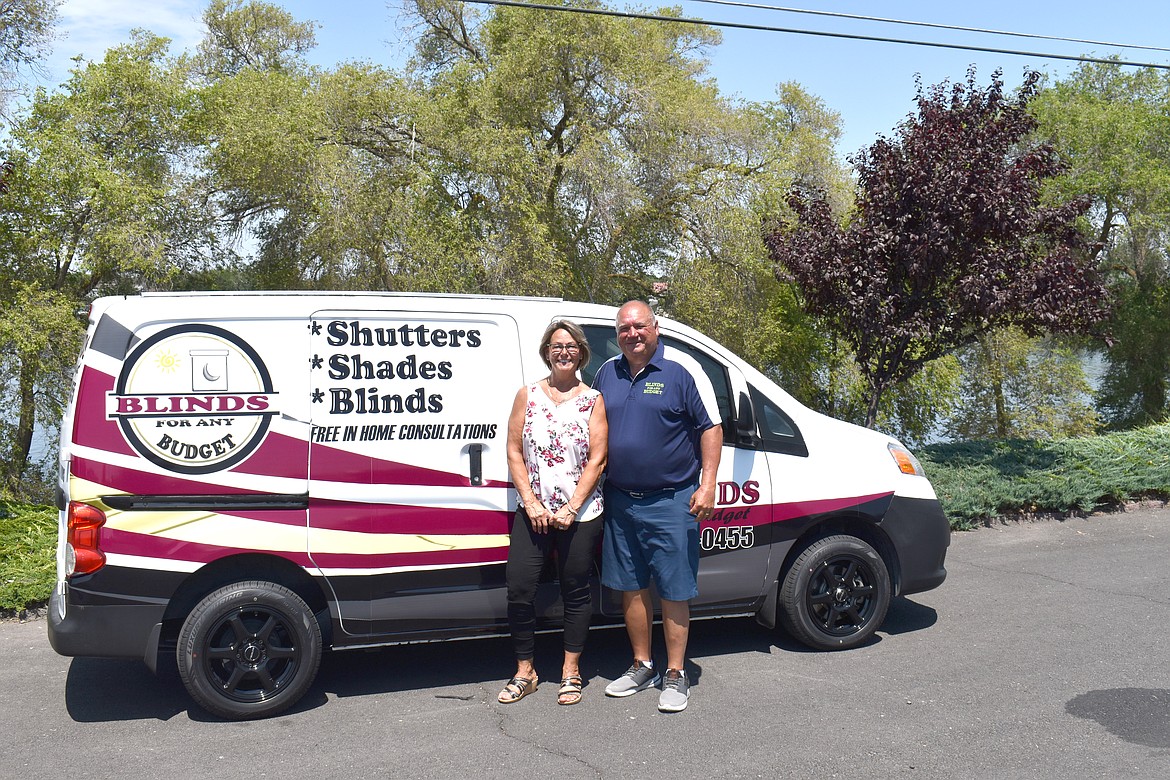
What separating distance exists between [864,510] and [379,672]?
290 cm

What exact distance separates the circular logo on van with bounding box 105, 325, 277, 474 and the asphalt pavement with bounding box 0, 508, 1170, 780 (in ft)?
4.35

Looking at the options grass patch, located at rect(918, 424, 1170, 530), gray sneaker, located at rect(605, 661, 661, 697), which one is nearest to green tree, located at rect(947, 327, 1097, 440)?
grass patch, located at rect(918, 424, 1170, 530)

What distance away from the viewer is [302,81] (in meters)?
17.2

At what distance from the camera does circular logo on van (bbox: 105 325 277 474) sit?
15.1 ft

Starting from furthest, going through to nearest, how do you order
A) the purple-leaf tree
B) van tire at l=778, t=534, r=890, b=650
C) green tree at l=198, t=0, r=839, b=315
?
1. green tree at l=198, t=0, r=839, b=315
2. the purple-leaf tree
3. van tire at l=778, t=534, r=890, b=650

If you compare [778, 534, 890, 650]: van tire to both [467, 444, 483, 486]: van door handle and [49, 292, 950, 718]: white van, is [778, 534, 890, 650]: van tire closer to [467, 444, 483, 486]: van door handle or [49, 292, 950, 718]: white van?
[49, 292, 950, 718]: white van

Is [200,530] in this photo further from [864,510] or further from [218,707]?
[864,510]

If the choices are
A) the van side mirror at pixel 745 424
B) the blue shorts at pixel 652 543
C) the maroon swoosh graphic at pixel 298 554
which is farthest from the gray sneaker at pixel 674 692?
the van side mirror at pixel 745 424

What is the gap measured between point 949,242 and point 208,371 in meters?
8.01

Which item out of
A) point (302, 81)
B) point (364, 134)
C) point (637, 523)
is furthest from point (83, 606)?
point (302, 81)

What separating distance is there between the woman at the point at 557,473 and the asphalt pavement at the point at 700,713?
20.8 inches

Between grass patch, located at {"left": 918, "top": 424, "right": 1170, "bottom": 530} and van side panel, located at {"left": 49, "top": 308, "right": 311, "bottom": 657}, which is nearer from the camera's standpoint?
van side panel, located at {"left": 49, "top": 308, "right": 311, "bottom": 657}

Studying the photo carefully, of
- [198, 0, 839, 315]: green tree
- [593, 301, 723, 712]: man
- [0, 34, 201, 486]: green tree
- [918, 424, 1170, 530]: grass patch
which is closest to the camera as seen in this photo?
[593, 301, 723, 712]: man

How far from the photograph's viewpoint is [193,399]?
4676mm
